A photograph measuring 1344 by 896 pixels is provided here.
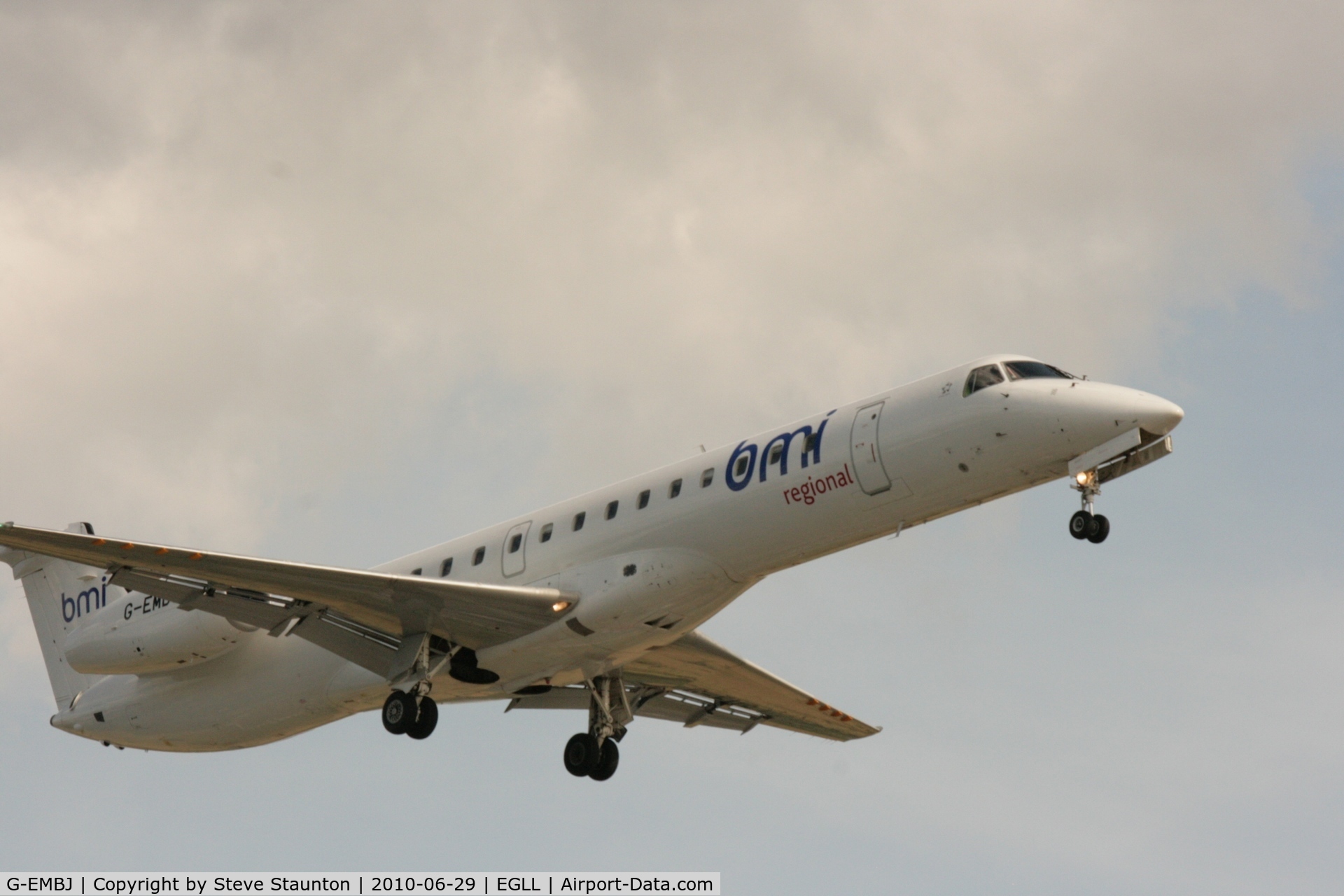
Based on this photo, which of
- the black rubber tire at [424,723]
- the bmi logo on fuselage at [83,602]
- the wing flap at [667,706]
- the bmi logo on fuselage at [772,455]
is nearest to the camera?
the bmi logo on fuselage at [772,455]

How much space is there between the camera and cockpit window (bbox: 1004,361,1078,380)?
2238cm

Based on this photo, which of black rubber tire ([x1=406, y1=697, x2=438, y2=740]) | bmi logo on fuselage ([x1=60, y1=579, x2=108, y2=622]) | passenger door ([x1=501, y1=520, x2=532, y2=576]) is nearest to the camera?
black rubber tire ([x1=406, y1=697, x2=438, y2=740])

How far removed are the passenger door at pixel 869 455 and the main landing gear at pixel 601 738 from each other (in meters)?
6.97

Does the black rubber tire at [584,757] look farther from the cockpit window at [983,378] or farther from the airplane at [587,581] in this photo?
the cockpit window at [983,378]

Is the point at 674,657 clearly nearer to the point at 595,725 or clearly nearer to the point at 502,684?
the point at 595,725

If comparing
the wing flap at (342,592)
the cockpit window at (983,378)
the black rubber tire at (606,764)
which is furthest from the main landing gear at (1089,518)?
the black rubber tire at (606,764)

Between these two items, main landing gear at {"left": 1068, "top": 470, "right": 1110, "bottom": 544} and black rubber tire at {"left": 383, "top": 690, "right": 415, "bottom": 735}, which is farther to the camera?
black rubber tire at {"left": 383, "top": 690, "right": 415, "bottom": 735}

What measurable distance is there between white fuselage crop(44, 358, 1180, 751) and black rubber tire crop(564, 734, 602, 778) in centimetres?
175

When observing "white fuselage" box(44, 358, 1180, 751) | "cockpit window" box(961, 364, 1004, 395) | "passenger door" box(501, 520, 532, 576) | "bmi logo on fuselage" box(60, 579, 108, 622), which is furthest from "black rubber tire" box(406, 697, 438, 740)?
"bmi logo on fuselage" box(60, 579, 108, 622)

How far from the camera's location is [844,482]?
74.7 ft

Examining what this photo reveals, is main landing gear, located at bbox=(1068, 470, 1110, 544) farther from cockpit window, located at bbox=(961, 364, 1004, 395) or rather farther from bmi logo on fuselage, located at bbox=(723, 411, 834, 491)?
bmi logo on fuselage, located at bbox=(723, 411, 834, 491)

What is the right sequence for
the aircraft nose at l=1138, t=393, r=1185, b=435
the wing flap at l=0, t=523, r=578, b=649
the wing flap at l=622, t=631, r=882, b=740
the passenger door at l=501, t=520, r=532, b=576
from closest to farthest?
the aircraft nose at l=1138, t=393, r=1185, b=435, the wing flap at l=0, t=523, r=578, b=649, the passenger door at l=501, t=520, r=532, b=576, the wing flap at l=622, t=631, r=882, b=740

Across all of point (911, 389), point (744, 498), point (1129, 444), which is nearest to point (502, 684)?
point (744, 498)

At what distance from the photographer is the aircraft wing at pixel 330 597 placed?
2370cm
